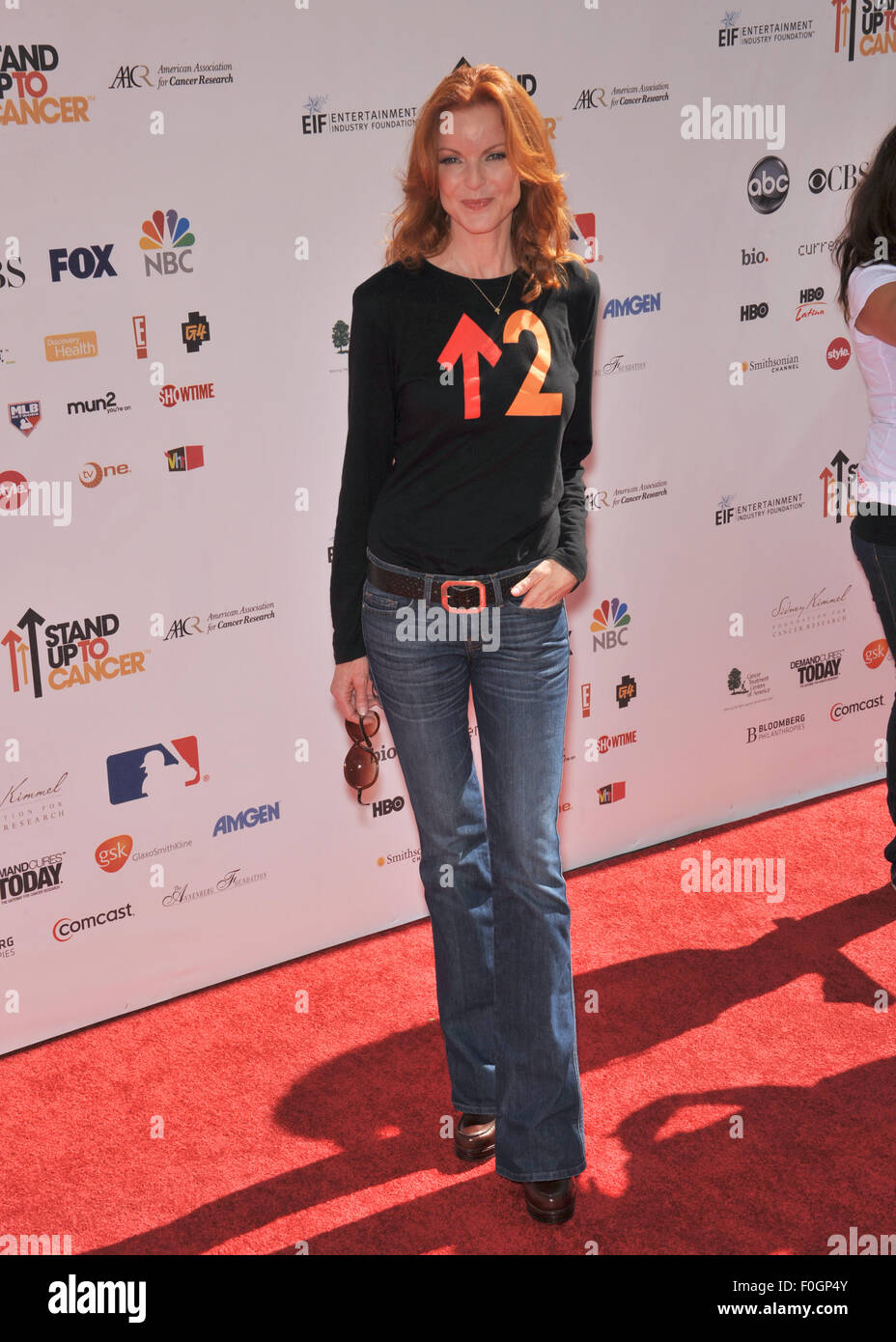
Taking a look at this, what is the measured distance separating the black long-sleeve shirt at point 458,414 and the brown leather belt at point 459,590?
2 cm

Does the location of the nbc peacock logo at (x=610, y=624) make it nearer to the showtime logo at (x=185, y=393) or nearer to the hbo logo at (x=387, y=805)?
the hbo logo at (x=387, y=805)

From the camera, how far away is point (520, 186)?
2.14 meters

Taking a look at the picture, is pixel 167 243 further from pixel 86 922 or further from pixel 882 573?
pixel 882 573

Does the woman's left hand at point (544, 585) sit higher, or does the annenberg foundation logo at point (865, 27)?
the annenberg foundation logo at point (865, 27)

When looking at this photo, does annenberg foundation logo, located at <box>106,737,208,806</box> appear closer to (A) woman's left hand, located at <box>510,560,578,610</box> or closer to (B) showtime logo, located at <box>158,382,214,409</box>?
(B) showtime logo, located at <box>158,382,214,409</box>

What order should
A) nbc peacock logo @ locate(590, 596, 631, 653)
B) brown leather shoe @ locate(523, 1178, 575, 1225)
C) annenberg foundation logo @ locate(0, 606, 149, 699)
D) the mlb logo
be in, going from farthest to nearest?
nbc peacock logo @ locate(590, 596, 631, 653)
annenberg foundation logo @ locate(0, 606, 149, 699)
the mlb logo
brown leather shoe @ locate(523, 1178, 575, 1225)

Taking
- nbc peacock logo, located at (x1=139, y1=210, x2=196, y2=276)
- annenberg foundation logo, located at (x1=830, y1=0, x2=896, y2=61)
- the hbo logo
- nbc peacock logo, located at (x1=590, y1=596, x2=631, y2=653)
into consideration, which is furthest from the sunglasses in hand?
annenberg foundation logo, located at (x1=830, y1=0, x2=896, y2=61)

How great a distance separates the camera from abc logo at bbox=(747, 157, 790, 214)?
3.28m

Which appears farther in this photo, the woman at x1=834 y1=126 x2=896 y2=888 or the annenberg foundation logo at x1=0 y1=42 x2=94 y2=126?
the woman at x1=834 y1=126 x2=896 y2=888

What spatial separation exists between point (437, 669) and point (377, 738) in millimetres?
1028

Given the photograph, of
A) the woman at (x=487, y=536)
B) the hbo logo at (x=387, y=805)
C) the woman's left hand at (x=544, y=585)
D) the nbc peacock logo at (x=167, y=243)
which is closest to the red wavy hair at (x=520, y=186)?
the woman at (x=487, y=536)

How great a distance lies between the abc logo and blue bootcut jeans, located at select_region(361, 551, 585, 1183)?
1587mm

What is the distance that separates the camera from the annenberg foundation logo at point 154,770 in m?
2.87

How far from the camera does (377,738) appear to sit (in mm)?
3182
